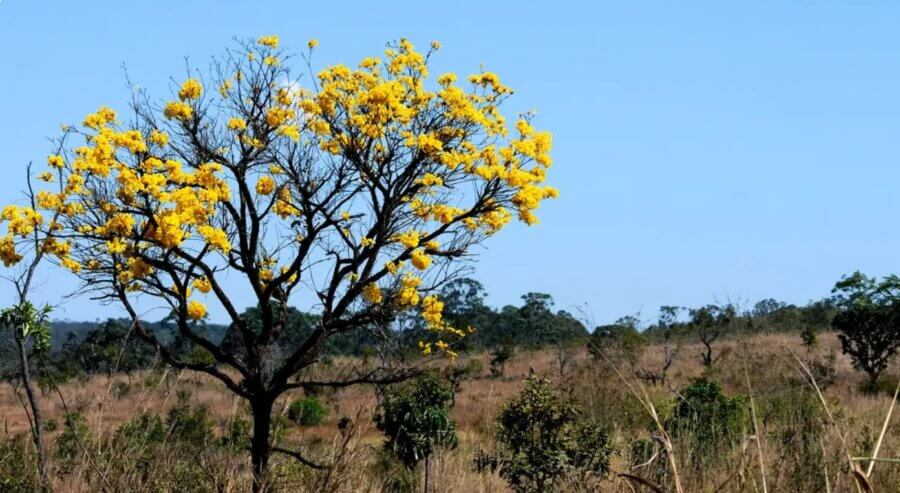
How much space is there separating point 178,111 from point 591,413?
6749mm

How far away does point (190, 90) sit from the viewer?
1356 cm

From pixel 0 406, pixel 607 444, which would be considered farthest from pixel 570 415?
pixel 0 406

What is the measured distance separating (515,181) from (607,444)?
420 cm

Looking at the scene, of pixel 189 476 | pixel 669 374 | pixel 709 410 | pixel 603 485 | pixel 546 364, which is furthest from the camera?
pixel 546 364

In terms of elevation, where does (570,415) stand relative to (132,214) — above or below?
below

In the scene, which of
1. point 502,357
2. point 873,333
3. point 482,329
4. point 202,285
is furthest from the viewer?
point 482,329

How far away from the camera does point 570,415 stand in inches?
395

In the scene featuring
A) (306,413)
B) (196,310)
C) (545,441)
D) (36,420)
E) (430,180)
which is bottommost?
(545,441)

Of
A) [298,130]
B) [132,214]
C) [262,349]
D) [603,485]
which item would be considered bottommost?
[603,485]

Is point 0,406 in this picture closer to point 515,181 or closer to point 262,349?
point 262,349

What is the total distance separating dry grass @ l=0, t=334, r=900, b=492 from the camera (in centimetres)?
417

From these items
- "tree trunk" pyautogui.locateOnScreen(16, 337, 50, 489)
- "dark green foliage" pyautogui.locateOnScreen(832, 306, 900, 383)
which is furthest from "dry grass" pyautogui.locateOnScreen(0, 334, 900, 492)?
"dark green foliage" pyautogui.locateOnScreen(832, 306, 900, 383)

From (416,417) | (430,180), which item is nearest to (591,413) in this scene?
(416,417)

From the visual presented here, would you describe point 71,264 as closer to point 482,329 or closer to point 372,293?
point 372,293
